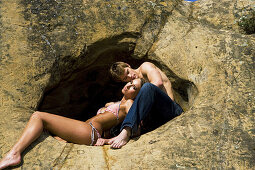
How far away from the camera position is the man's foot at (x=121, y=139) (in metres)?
3.10

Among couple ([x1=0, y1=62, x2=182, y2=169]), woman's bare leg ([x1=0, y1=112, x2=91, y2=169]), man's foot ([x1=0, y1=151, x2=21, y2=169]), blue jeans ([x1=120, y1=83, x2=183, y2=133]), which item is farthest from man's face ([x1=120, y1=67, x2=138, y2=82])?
man's foot ([x1=0, y1=151, x2=21, y2=169])

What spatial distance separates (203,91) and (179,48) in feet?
2.83

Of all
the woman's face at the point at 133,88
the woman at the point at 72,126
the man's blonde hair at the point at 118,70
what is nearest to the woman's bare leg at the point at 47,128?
the woman at the point at 72,126

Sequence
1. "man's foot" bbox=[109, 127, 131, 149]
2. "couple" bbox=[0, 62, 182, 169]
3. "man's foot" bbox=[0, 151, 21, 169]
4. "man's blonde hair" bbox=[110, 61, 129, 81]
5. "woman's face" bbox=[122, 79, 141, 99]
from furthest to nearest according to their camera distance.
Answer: "man's blonde hair" bbox=[110, 61, 129, 81] < "woman's face" bbox=[122, 79, 141, 99] < "man's foot" bbox=[109, 127, 131, 149] < "couple" bbox=[0, 62, 182, 169] < "man's foot" bbox=[0, 151, 21, 169]

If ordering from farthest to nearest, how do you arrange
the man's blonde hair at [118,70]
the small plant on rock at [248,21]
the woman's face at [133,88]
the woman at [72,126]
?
the small plant on rock at [248,21] → the man's blonde hair at [118,70] → the woman's face at [133,88] → the woman at [72,126]

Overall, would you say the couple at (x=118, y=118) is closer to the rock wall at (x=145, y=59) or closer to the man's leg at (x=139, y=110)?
the man's leg at (x=139, y=110)

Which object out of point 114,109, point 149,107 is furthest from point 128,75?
point 149,107

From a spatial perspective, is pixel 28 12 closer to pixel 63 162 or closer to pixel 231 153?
pixel 63 162

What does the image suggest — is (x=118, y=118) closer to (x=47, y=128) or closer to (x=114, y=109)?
(x=114, y=109)

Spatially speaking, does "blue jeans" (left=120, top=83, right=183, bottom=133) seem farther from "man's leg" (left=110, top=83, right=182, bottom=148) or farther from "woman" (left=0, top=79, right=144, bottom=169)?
"woman" (left=0, top=79, right=144, bottom=169)

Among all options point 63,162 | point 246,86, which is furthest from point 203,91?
point 63,162

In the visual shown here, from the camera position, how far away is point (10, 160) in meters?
2.71

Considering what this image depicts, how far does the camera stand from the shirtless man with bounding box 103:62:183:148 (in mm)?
3231

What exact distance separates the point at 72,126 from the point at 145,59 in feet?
5.49
